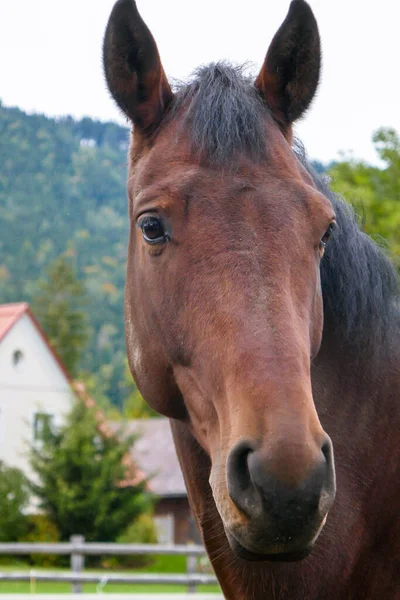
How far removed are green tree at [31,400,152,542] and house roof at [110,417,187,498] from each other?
35.7ft

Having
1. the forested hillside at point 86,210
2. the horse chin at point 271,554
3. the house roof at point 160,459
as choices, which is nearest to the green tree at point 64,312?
the forested hillside at point 86,210

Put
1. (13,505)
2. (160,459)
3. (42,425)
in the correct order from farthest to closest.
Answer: (160,459) < (13,505) < (42,425)

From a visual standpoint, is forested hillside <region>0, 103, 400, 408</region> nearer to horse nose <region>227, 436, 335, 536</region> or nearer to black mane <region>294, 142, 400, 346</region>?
black mane <region>294, 142, 400, 346</region>

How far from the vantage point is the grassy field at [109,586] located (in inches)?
740

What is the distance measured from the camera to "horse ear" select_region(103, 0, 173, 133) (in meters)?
3.18

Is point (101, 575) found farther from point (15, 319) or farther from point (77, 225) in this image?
point (77, 225)

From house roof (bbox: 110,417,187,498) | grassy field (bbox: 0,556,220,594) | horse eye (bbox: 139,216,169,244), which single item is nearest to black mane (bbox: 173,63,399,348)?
horse eye (bbox: 139,216,169,244)

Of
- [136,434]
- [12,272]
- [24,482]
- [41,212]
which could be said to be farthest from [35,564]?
[12,272]

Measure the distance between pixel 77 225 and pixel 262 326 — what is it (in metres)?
87.8

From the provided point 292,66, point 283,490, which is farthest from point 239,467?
point 292,66

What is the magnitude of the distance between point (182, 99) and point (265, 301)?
1132 mm

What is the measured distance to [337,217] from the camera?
3422mm

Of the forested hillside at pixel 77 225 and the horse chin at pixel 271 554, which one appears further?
the forested hillside at pixel 77 225

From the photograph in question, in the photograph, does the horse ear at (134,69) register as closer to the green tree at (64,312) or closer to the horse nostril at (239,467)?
the horse nostril at (239,467)
